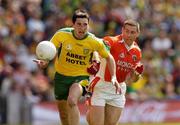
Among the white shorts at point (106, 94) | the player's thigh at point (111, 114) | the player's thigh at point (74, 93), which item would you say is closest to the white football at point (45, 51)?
the player's thigh at point (74, 93)

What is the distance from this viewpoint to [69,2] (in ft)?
84.9

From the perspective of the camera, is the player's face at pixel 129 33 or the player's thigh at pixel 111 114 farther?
the player's thigh at pixel 111 114

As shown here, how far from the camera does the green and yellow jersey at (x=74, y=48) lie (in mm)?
13604

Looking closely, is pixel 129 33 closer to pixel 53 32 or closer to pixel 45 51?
pixel 45 51

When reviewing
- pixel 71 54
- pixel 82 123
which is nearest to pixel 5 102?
pixel 82 123

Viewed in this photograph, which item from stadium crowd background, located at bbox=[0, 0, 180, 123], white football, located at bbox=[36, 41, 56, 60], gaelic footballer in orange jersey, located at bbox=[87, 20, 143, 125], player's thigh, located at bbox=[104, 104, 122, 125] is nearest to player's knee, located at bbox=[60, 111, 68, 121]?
gaelic footballer in orange jersey, located at bbox=[87, 20, 143, 125]

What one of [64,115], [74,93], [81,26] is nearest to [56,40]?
[81,26]

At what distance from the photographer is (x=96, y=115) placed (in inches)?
534

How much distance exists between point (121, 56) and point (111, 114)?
100 centimetres

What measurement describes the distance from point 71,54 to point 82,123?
8838 millimetres

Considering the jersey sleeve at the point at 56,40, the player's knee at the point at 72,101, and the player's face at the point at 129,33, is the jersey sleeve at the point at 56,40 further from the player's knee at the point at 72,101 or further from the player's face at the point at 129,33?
the player's face at the point at 129,33

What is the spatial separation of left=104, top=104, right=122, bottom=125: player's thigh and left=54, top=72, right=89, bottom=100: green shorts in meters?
0.66

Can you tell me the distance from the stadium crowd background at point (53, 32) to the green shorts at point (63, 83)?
7978 millimetres

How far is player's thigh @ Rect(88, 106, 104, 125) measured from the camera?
13492 mm
